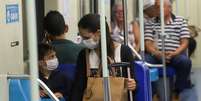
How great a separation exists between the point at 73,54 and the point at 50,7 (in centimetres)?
100

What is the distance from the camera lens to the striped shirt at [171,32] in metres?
4.77

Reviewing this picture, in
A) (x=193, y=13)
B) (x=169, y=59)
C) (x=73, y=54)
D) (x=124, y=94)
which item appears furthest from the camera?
(x=193, y=13)

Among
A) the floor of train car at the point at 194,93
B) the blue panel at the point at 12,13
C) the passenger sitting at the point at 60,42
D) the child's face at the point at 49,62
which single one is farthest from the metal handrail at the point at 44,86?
the floor of train car at the point at 194,93

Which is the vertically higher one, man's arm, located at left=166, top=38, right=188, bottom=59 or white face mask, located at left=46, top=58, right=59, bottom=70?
man's arm, located at left=166, top=38, right=188, bottom=59

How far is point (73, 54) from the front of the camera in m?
3.75

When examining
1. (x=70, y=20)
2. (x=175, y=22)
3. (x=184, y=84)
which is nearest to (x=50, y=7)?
(x=70, y=20)

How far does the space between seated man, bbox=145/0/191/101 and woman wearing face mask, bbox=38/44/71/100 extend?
1.54 meters

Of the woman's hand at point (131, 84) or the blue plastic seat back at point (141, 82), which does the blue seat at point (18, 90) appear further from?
the blue plastic seat back at point (141, 82)

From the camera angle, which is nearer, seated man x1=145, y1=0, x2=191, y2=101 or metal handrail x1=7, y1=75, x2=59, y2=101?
metal handrail x1=7, y1=75, x2=59, y2=101

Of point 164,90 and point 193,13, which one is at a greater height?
point 193,13

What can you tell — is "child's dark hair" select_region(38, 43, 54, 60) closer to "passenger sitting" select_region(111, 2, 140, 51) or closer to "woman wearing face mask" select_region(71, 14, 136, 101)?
"woman wearing face mask" select_region(71, 14, 136, 101)

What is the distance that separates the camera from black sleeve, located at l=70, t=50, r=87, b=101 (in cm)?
324

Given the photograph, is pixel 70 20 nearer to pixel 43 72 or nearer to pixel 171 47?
pixel 171 47

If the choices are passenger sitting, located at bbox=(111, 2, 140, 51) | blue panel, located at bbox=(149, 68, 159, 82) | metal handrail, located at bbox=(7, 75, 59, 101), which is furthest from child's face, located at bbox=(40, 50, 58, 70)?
passenger sitting, located at bbox=(111, 2, 140, 51)
